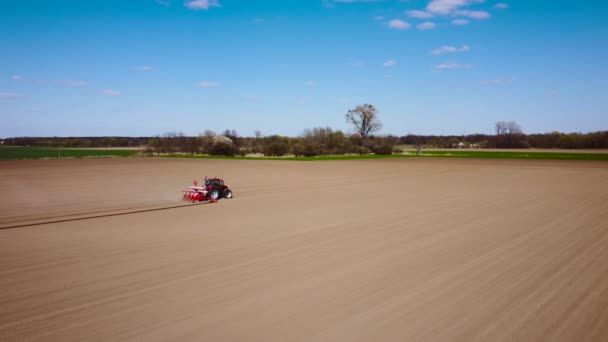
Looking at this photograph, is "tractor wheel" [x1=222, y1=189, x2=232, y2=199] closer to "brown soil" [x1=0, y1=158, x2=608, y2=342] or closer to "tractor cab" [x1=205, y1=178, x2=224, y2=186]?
"tractor cab" [x1=205, y1=178, x2=224, y2=186]

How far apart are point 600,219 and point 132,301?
1654 centimetres

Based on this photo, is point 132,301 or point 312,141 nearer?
Answer: point 132,301

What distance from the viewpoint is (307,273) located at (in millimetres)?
9031

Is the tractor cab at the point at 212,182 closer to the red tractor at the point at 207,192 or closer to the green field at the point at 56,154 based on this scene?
the red tractor at the point at 207,192

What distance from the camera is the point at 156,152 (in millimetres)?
78562

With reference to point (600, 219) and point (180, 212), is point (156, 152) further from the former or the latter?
point (600, 219)

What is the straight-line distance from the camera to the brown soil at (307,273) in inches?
256

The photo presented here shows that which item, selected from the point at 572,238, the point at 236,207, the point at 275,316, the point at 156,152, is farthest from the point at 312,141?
the point at 275,316

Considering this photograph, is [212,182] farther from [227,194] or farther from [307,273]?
[307,273]

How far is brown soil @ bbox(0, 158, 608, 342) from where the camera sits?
21.3 feet

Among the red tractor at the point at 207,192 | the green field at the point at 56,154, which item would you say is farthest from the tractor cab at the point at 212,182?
the green field at the point at 56,154

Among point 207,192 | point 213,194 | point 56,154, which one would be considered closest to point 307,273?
point 207,192

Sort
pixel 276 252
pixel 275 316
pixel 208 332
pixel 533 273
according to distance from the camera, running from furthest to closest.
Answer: pixel 276 252 < pixel 533 273 < pixel 275 316 < pixel 208 332

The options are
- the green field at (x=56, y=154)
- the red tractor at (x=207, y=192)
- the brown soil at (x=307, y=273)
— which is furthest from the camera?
the green field at (x=56, y=154)
